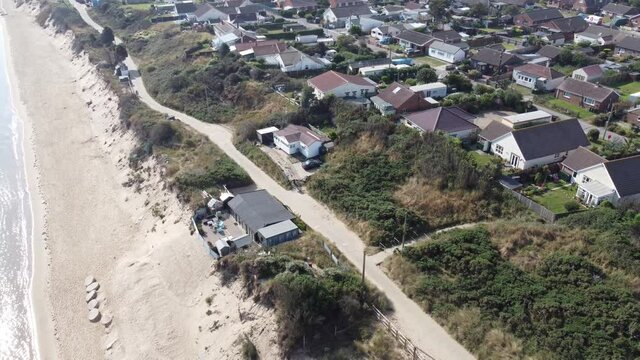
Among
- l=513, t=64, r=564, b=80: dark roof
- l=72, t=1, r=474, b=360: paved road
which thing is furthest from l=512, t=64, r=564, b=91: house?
l=72, t=1, r=474, b=360: paved road

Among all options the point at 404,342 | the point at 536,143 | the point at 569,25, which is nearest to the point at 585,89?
the point at 536,143

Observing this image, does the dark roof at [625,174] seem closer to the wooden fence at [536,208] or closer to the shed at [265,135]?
the wooden fence at [536,208]

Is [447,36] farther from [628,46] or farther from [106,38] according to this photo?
[106,38]

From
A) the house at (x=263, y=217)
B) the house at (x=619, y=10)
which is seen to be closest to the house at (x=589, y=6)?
the house at (x=619, y=10)

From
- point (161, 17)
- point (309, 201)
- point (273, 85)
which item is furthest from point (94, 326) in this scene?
point (161, 17)

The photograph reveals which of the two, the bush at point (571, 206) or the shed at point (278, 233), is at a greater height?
the shed at point (278, 233)

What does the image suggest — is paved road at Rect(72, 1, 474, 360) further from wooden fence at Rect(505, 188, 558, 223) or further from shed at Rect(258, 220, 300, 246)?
wooden fence at Rect(505, 188, 558, 223)
